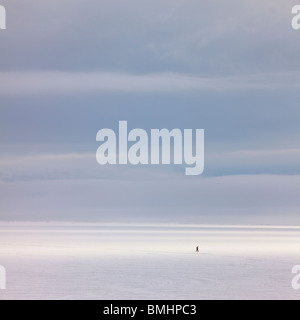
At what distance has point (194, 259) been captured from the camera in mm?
55812

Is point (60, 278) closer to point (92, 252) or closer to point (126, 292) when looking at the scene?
point (126, 292)

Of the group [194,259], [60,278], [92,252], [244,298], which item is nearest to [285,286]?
[244,298]

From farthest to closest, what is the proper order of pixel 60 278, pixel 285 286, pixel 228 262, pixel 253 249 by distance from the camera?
pixel 253 249, pixel 228 262, pixel 60 278, pixel 285 286

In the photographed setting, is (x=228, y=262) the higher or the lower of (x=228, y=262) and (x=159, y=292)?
the higher

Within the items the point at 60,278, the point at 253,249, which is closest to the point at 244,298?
the point at 60,278

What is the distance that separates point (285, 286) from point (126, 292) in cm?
776
